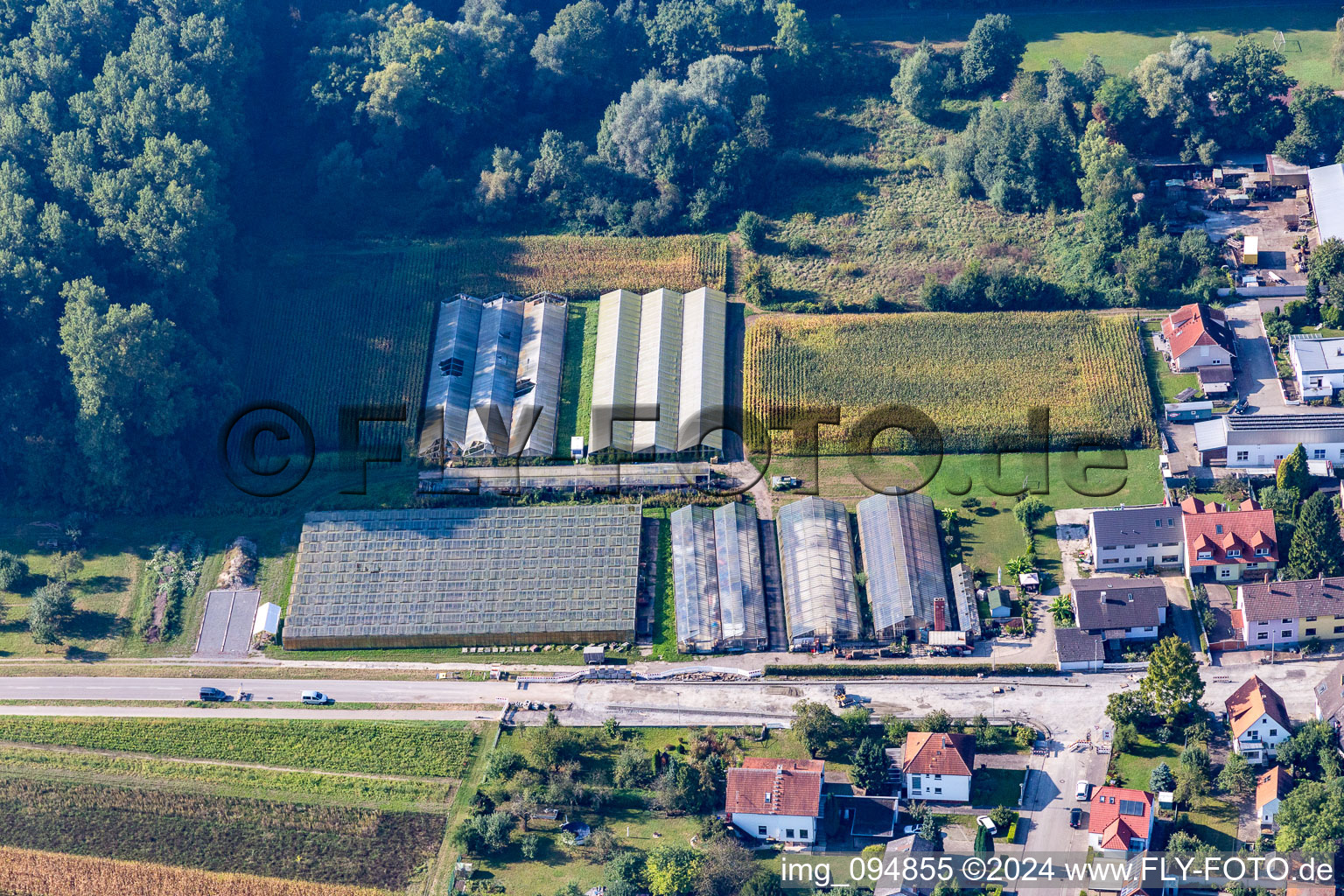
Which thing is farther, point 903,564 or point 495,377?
point 495,377

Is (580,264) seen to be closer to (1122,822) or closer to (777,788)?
(777,788)

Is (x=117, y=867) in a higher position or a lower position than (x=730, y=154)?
lower

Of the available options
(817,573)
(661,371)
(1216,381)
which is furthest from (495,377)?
(1216,381)

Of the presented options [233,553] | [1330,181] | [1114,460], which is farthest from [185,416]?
[1330,181]

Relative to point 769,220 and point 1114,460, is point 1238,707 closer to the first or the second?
point 1114,460

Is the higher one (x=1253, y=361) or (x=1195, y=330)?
(x=1195, y=330)

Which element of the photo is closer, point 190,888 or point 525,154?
point 190,888

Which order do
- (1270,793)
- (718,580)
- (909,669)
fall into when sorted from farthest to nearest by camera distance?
(718,580) → (909,669) → (1270,793)
